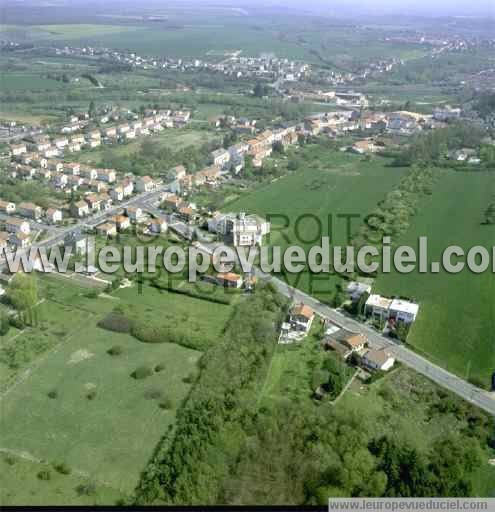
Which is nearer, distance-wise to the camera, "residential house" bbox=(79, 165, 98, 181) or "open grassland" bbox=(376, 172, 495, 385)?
"open grassland" bbox=(376, 172, 495, 385)

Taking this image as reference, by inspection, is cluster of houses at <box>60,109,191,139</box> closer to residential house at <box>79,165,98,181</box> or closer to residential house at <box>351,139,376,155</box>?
residential house at <box>79,165,98,181</box>

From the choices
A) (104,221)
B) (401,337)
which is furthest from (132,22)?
(401,337)

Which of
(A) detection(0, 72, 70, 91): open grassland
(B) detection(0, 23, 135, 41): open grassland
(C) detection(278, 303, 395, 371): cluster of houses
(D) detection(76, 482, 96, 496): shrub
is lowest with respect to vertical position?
(D) detection(76, 482, 96, 496): shrub

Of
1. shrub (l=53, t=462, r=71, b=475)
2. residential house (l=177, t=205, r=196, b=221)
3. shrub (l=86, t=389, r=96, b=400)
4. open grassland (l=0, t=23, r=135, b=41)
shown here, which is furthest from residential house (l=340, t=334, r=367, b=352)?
open grassland (l=0, t=23, r=135, b=41)

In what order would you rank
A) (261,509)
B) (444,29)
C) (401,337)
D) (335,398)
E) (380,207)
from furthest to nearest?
(444,29), (380,207), (401,337), (335,398), (261,509)

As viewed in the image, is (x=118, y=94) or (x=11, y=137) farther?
(x=118, y=94)

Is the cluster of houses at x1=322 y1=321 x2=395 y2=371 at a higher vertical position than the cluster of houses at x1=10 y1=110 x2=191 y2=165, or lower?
lower

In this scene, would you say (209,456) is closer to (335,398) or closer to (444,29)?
(335,398)
